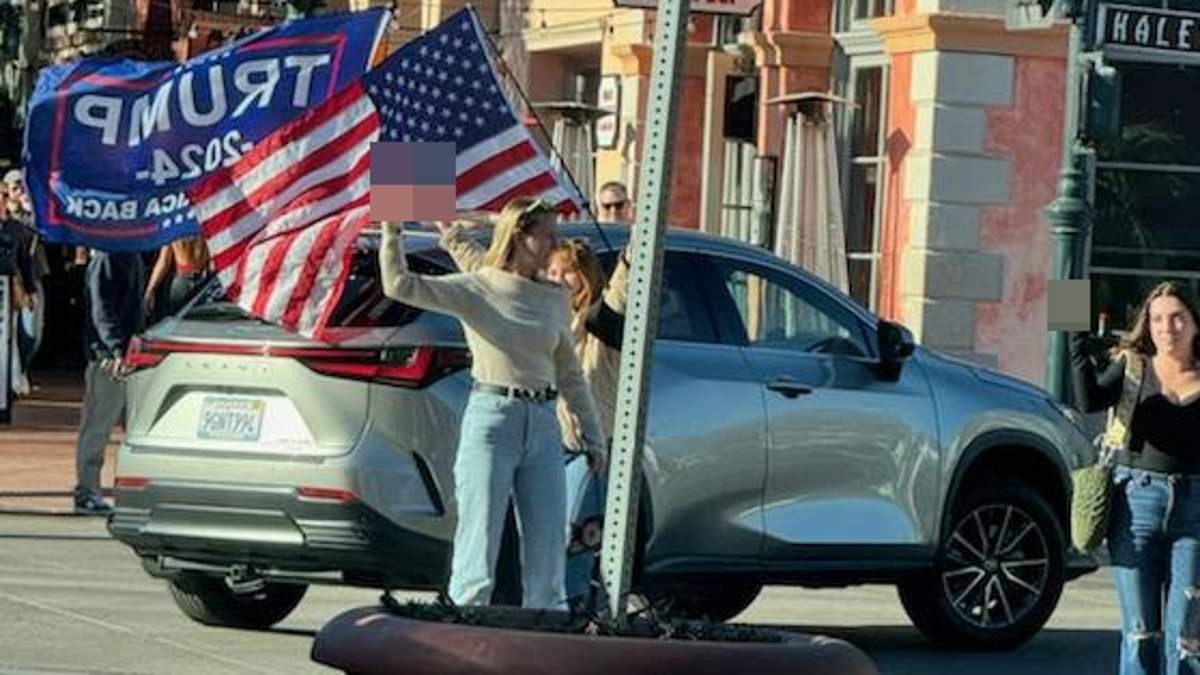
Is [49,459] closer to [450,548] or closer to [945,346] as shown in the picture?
[945,346]

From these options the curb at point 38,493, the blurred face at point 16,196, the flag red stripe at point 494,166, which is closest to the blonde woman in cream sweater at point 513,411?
the flag red stripe at point 494,166

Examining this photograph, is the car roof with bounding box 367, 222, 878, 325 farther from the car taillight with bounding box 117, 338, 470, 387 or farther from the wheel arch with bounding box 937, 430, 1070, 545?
the wheel arch with bounding box 937, 430, 1070, 545

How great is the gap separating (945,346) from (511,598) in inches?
528

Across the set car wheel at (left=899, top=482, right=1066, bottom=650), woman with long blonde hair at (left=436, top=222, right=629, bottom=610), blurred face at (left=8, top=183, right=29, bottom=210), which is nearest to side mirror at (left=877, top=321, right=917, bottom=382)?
car wheel at (left=899, top=482, right=1066, bottom=650)

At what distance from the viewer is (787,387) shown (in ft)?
42.7

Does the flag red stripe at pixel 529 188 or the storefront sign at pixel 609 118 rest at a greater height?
the flag red stripe at pixel 529 188

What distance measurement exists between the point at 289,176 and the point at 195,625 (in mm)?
3051

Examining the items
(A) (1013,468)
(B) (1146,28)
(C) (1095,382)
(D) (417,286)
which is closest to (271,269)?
(D) (417,286)

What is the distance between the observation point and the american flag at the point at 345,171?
10.8 meters

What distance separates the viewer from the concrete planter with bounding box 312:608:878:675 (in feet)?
21.9

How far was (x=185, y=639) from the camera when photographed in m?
12.8

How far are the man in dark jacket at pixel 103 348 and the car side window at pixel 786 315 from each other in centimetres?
539

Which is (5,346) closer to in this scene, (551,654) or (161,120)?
(161,120)

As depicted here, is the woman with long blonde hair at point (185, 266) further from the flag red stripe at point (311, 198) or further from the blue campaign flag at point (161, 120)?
the flag red stripe at point (311, 198)
